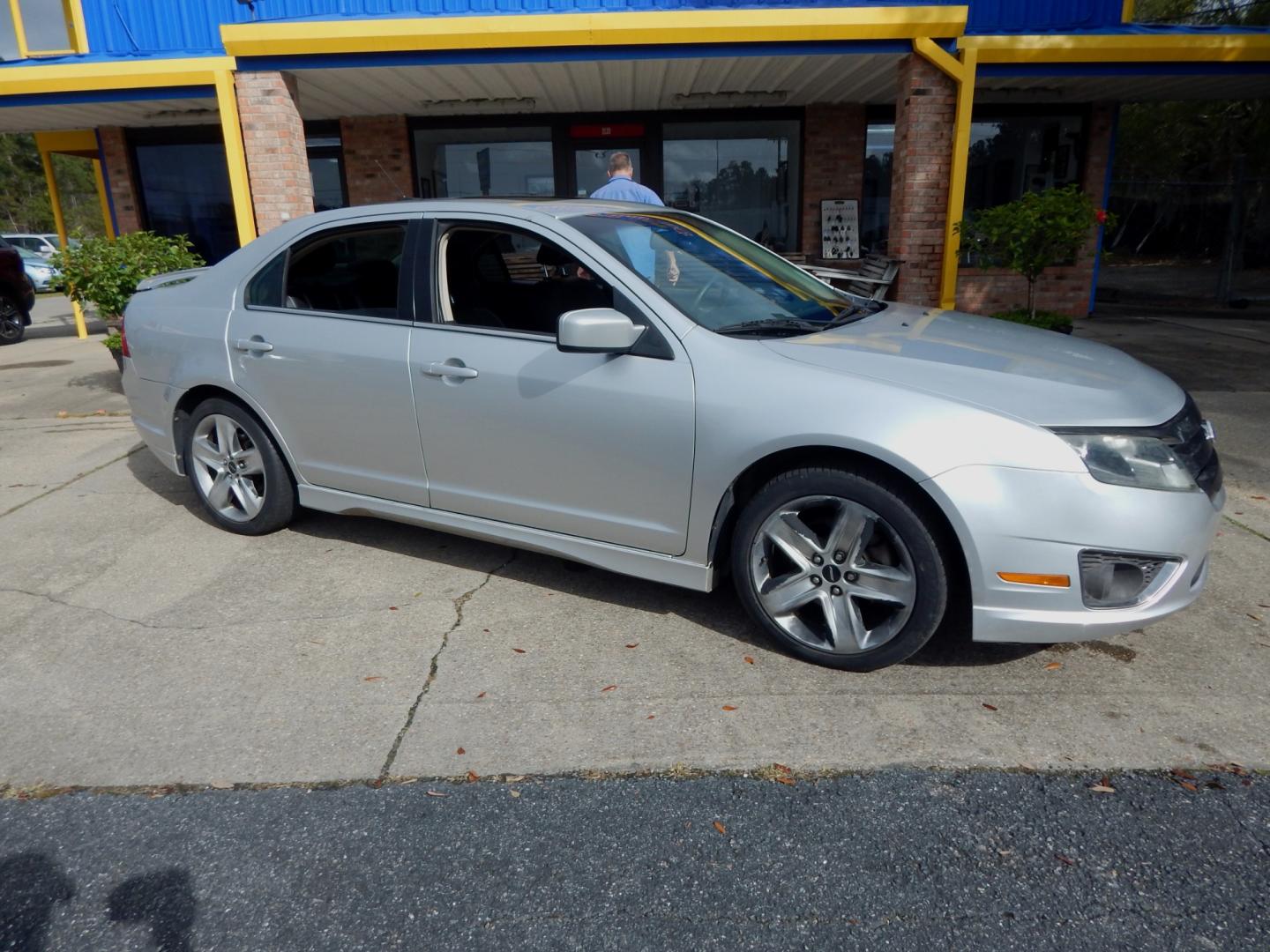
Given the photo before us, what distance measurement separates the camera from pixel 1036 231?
789 cm

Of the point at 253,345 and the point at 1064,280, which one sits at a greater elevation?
the point at 253,345

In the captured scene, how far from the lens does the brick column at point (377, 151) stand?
1266 centimetres

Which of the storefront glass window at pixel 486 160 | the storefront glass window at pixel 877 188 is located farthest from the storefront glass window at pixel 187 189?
the storefront glass window at pixel 877 188

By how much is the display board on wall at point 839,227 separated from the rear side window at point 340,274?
30.9 feet

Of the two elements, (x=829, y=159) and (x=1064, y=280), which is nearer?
(x=829, y=159)

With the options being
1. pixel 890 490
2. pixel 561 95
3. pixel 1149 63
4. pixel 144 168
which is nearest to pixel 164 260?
pixel 561 95

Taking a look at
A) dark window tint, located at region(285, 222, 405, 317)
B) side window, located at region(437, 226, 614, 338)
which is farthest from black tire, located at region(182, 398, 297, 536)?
side window, located at region(437, 226, 614, 338)

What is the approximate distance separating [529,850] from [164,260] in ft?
25.2

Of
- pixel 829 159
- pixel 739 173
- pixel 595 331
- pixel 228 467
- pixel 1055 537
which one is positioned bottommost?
pixel 228 467

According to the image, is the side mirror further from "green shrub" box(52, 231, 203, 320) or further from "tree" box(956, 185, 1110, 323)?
"green shrub" box(52, 231, 203, 320)

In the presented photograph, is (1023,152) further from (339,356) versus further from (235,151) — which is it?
(339,356)

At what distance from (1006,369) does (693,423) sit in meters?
1.12

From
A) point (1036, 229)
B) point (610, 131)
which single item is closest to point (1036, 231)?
point (1036, 229)

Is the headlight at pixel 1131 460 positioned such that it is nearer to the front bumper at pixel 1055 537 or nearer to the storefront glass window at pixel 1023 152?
the front bumper at pixel 1055 537
